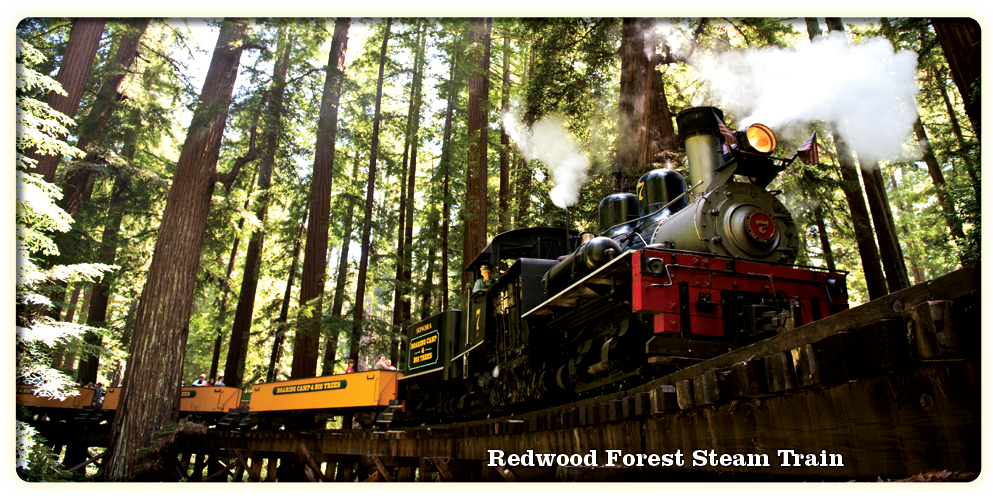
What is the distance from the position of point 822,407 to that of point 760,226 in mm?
3317

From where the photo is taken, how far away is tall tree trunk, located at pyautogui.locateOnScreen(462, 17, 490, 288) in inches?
480

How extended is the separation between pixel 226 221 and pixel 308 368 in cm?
420

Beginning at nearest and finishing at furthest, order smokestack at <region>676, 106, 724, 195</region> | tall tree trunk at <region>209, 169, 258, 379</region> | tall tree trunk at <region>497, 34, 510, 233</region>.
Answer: smokestack at <region>676, 106, 724, 195</region>, tall tree trunk at <region>497, 34, 510, 233</region>, tall tree trunk at <region>209, 169, 258, 379</region>

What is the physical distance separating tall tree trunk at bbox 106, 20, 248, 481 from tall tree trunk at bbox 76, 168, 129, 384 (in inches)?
164

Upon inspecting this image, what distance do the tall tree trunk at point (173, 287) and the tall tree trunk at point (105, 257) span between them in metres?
4.18

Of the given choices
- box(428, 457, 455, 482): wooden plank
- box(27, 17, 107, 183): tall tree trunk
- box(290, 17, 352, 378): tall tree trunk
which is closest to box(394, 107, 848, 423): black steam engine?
box(428, 457, 455, 482): wooden plank

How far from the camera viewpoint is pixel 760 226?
18.3 ft

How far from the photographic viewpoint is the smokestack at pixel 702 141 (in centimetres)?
633

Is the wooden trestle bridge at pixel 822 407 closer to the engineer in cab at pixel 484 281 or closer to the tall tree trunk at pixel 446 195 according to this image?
the engineer in cab at pixel 484 281

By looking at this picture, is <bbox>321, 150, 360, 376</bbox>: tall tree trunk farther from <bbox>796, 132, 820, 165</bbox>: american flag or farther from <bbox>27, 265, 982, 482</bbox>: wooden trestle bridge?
<bbox>796, 132, 820, 165</bbox>: american flag

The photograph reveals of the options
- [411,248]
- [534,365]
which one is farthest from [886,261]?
[411,248]

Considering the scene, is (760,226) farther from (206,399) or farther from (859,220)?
(206,399)

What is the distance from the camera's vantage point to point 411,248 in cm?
1633

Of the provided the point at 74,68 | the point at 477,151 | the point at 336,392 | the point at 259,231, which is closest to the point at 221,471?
the point at 336,392
